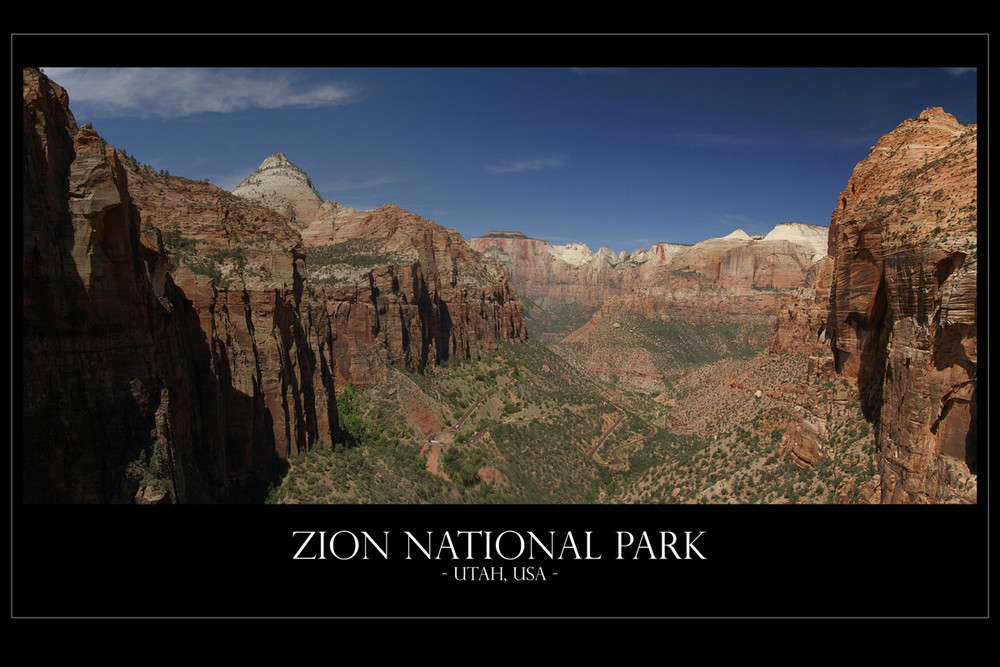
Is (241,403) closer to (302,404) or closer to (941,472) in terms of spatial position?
(302,404)

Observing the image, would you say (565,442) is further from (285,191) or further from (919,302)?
(285,191)

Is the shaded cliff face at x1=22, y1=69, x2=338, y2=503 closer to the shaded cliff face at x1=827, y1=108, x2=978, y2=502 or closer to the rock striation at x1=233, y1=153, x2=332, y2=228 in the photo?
the shaded cliff face at x1=827, y1=108, x2=978, y2=502

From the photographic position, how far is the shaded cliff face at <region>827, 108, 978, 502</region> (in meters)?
14.1

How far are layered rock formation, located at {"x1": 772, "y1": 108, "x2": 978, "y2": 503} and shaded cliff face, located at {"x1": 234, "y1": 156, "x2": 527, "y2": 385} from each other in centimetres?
4105

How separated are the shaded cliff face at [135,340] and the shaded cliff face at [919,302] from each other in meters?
24.2

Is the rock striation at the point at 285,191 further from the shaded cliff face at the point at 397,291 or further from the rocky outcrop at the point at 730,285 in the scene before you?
the rocky outcrop at the point at 730,285

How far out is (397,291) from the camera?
6194 cm

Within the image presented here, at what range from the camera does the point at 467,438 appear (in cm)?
5047

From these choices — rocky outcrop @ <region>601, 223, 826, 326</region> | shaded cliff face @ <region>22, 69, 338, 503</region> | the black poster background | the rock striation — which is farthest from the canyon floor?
rocky outcrop @ <region>601, 223, 826, 326</region>

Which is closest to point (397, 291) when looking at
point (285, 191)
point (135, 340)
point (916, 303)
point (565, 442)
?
point (565, 442)

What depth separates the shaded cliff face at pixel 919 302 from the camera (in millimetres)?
14117

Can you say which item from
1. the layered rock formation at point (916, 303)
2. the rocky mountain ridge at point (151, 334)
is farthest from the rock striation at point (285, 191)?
the layered rock formation at point (916, 303)
